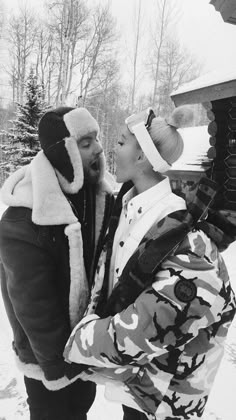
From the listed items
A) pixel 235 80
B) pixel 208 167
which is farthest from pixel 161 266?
pixel 208 167

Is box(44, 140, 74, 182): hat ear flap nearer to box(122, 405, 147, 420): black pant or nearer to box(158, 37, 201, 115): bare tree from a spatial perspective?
box(122, 405, 147, 420): black pant

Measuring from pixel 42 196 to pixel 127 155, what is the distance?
1.37 ft

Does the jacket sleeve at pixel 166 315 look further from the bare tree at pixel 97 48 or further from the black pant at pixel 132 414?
the bare tree at pixel 97 48

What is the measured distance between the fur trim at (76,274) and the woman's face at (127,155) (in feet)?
1.05

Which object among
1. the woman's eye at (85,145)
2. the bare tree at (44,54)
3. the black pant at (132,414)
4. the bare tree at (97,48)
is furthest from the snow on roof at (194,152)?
the bare tree at (44,54)

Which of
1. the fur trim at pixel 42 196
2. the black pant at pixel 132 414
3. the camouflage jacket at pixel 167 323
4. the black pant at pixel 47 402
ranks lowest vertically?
the black pant at pixel 132 414

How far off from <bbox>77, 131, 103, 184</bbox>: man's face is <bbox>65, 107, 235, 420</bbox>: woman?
0.22 metres

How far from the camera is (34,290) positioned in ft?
4.39

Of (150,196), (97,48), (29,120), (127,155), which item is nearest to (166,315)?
(150,196)

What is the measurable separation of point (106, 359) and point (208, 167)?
21.7 ft

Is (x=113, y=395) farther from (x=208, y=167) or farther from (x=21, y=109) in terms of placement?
(x=21, y=109)

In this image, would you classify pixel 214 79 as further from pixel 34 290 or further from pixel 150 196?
pixel 34 290

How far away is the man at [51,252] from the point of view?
135 cm

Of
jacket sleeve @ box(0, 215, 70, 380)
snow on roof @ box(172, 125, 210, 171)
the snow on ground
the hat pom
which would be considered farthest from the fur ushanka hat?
snow on roof @ box(172, 125, 210, 171)
